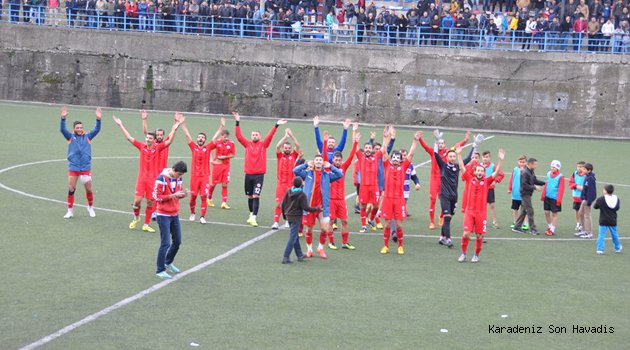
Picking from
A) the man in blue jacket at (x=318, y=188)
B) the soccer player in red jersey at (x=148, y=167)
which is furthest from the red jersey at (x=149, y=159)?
the man in blue jacket at (x=318, y=188)

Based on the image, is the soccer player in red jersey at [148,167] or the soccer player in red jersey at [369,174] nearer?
the soccer player in red jersey at [148,167]

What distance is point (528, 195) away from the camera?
22453mm

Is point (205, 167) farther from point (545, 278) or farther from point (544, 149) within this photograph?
point (544, 149)

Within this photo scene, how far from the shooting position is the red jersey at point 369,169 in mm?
21234

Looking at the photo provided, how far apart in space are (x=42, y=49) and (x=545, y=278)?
35682 mm

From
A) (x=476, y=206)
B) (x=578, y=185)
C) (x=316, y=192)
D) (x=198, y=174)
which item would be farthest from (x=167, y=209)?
(x=578, y=185)

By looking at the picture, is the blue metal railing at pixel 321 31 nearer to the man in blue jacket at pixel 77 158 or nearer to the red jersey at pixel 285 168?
the red jersey at pixel 285 168

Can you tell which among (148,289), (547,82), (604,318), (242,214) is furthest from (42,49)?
(604,318)

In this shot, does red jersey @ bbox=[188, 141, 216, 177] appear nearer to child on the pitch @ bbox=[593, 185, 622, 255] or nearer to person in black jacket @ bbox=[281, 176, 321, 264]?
person in black jacket @ bbox=[281, 176, 321, 264]

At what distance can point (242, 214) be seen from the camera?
23.2 m

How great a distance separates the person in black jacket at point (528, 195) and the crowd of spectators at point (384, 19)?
68.7 feet

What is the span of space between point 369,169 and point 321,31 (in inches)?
1061

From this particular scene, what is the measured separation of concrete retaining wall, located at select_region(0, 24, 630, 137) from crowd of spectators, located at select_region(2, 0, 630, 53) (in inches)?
34.8

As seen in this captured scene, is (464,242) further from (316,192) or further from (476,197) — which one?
(316,192)
